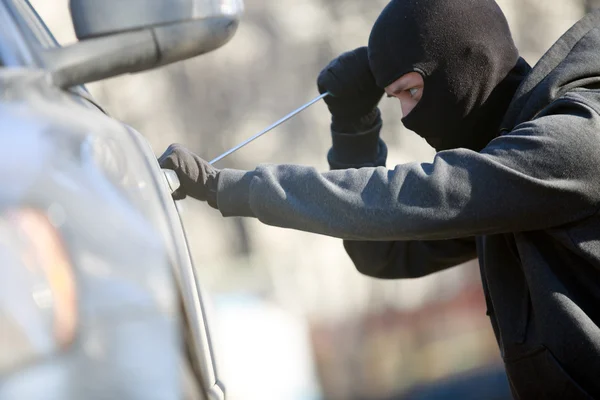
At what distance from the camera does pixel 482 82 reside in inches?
99.9

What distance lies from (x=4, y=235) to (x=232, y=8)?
0.88 m

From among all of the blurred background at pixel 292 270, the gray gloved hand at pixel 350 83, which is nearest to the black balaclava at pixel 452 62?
the gray gloved hand at pixel 350 83

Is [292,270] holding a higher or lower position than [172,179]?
lower

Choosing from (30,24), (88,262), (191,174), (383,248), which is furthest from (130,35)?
(383,248)

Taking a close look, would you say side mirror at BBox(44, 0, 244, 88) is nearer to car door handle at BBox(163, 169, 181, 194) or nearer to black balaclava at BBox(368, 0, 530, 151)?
car door handle at BBox(163, 169, 181, 194)

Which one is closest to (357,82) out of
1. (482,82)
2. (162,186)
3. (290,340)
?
(482,82)

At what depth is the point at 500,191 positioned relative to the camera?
2.09m

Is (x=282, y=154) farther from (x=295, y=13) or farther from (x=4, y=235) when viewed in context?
(x=4, y=235)

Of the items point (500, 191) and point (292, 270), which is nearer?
point (500, 191)

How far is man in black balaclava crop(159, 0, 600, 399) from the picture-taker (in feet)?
6.89

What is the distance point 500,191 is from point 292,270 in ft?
12.1

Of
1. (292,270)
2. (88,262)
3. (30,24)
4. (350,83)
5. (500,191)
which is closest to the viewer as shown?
(88,262)

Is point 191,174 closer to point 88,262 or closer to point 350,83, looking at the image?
point 350,83

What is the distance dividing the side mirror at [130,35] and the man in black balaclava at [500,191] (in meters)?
0.40
